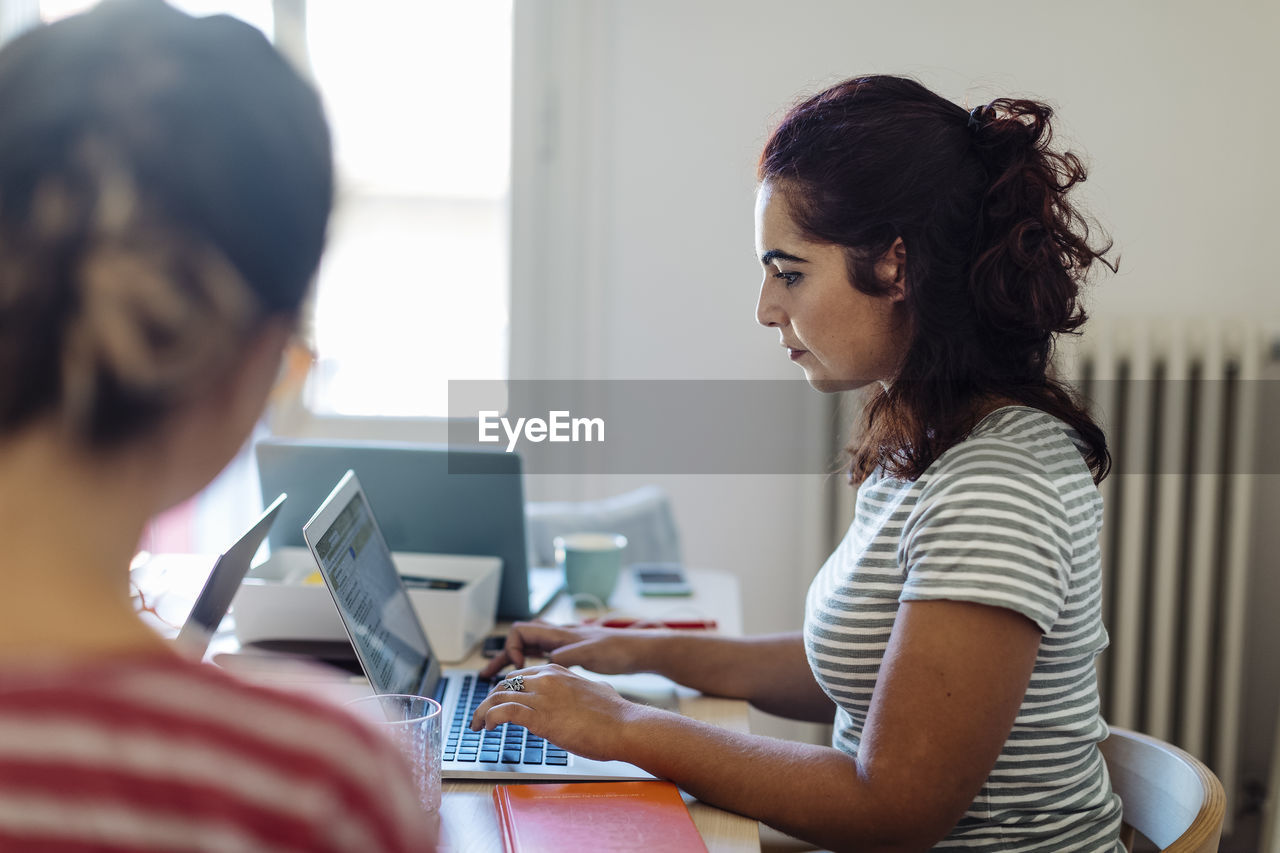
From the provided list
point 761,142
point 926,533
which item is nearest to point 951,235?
point 926,533

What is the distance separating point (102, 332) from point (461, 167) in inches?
89.5

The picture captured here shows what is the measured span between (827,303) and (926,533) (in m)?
0.31

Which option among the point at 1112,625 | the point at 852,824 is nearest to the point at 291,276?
the point at 852,824

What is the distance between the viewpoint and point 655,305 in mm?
2428

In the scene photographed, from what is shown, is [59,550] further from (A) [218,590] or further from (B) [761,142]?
(B) [761,142]

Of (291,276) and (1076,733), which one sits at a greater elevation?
(291,276)

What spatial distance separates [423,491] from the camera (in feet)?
4.59

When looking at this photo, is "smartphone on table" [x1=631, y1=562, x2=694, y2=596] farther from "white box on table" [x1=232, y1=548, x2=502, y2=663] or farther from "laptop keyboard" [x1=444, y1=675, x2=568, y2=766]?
"laptop keyboard" [x1=444, y1=675, x2=568, y2=766]

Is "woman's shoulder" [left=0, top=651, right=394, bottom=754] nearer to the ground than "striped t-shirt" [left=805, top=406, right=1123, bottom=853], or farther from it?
farther from it

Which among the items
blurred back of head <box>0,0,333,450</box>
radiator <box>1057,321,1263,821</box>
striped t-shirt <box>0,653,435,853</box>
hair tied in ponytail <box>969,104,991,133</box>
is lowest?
radiator <box>1057,321,1263,821</box>

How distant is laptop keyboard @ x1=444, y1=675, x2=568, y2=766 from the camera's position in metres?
0.98

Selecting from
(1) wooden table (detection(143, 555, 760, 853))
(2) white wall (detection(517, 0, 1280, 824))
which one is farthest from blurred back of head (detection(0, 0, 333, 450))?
(2) white wall (detection(517, 0, 1280, 824))

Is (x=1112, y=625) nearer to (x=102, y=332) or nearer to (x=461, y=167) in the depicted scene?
(x=461, y=167)

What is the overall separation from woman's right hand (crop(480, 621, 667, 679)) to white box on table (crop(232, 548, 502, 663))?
0.06 meters
